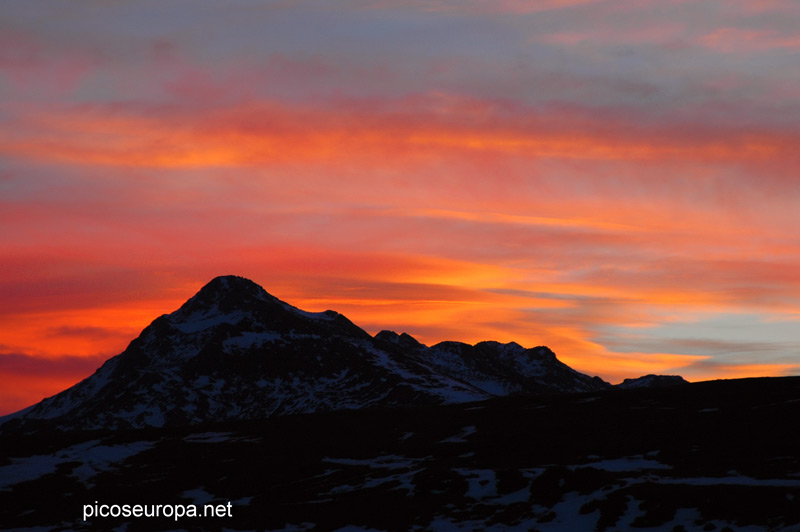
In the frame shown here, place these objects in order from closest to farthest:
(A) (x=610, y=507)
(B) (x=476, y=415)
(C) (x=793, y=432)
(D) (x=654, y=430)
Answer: (A) (x=610, y=507), (C) (x=793, y=432), (D) (x=654, y=430), (B) (x=476, y=415)

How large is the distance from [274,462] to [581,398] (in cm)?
4415

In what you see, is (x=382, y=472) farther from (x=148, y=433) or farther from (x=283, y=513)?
(x=148, y=433)

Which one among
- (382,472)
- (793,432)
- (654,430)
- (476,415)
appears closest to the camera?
(793,432)

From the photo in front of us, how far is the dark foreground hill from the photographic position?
53.7 metres

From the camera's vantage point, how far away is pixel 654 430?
87.1 meters

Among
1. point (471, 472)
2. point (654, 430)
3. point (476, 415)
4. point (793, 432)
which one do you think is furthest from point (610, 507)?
point (476, 415)

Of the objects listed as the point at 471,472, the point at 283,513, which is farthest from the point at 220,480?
the point at 471,472

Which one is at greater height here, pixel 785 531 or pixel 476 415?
pixel 476 415

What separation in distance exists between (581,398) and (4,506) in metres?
70.2

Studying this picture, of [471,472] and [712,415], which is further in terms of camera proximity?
[712,415]

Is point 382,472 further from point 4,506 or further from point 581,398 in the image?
point 581,398

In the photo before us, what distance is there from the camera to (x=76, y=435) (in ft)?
422

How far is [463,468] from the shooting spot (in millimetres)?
73625

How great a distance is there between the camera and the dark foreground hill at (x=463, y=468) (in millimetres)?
53656
